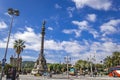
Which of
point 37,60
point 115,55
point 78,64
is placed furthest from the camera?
point 78,64

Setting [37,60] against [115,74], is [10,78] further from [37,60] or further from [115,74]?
[37,60]

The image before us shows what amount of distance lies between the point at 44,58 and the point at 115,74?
115ft

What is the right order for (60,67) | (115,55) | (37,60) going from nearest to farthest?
(37,60), (115,55), (60,67)

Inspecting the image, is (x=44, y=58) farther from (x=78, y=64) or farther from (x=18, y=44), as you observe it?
(x=78, y=64)

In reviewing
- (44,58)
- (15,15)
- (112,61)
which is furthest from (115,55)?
(15,15)

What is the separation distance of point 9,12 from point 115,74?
137ft

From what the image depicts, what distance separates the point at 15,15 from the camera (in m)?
31.0

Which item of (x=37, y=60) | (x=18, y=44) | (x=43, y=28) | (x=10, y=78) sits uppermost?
(x=43, y=28)

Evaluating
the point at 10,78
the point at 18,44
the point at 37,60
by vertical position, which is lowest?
the point at 10,78

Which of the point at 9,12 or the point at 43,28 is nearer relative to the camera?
the point at 9,12

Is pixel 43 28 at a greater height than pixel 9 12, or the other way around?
pixel 43 28

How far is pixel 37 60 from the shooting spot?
9025cm

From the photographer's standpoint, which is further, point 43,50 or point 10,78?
point 43,50

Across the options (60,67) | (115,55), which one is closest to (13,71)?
(115,55)
